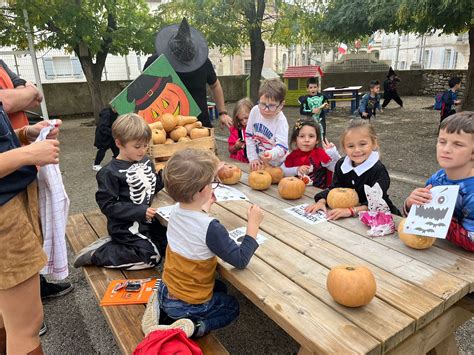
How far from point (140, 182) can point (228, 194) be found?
0.70 metres

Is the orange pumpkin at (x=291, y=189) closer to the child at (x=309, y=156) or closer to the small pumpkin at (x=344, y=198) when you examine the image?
the small pumpkin at (x=344, y=198)

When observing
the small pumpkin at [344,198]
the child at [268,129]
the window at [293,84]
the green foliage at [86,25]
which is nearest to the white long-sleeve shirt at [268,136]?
the child at [268,129]

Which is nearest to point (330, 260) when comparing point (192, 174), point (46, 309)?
point (192, 174)

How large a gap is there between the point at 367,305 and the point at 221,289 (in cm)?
102

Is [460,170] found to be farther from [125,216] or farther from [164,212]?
[125,216]

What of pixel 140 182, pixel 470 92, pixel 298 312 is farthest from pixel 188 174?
pixel 470 92

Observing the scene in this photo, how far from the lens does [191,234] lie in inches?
72.6

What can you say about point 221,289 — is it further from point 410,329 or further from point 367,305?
point 410,329

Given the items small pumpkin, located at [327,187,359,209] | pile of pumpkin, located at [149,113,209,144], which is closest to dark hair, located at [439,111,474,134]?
small pumpkin, located at [327,187,359,209]

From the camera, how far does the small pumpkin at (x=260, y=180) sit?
120 inches

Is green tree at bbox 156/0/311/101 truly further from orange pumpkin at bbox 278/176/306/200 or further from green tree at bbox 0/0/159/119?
orange pumpkin at bbox 278/176/306/200

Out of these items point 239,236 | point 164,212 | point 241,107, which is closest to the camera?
point 239,236

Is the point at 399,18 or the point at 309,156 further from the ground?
the point at 399,18

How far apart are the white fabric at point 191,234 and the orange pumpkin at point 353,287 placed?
0.64m
